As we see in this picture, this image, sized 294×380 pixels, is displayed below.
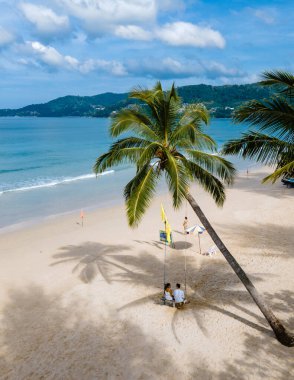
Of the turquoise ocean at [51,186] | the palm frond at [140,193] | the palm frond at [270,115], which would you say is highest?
the palm frond at [270,115]

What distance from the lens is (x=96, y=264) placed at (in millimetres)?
15766

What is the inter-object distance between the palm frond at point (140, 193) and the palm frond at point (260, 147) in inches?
77.8

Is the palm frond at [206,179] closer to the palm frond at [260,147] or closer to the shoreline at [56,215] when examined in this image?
the palm frond at [260,147]

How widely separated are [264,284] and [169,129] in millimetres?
7058

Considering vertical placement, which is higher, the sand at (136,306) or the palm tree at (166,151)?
the palm tree at (166,151)

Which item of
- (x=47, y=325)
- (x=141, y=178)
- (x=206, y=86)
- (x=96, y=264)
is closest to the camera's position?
(x=141, y=178)

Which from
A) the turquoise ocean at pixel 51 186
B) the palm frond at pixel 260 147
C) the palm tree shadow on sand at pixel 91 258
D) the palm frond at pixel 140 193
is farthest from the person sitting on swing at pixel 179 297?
the turquoise ocean at pixel 51 186

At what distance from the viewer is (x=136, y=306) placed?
12.0 meters

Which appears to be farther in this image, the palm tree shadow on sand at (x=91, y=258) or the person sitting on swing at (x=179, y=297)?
the palm tree shadow on sand at (x=91, y=258)

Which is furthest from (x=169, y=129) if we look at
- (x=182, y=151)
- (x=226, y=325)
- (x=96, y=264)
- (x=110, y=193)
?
(x=110, y=193)

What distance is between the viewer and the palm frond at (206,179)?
9742 mm

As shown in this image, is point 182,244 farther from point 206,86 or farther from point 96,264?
point 206,86

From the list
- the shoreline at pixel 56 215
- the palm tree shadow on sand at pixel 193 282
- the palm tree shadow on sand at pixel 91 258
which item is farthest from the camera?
the shoreline at pixel 56 215

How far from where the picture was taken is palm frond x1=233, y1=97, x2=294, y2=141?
324 inches
